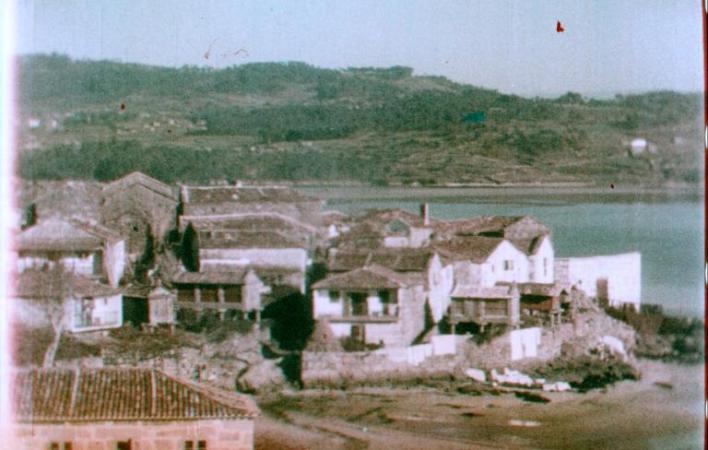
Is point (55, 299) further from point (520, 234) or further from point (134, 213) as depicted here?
point (520, 234)

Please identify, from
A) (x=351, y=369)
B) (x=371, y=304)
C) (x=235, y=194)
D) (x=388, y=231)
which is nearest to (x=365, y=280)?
(x=371, y=304)

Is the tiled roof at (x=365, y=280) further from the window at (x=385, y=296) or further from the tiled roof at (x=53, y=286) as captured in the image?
the tiled roof at (x=53, y=286)

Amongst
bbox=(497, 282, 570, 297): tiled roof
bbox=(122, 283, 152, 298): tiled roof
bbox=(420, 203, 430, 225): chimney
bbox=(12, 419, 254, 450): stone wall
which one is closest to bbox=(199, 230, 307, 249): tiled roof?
bbox=(122, 283, 152, 298): tiled roof

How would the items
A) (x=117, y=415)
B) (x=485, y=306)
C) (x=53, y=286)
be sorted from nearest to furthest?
(x=117, y=415), (x=53, y=286), (x=485, y=306)

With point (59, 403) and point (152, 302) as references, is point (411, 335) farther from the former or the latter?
point (59, 403)

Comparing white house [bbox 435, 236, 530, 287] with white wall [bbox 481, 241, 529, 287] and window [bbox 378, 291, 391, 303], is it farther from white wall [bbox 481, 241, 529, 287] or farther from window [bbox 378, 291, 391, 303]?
window [bbox 378, 291, 391, 303]

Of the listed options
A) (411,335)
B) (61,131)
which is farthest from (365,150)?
(61,131)

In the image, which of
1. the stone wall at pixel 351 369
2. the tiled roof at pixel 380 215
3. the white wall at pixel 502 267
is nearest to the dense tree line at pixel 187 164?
the tiled roof at pixel 380 215
